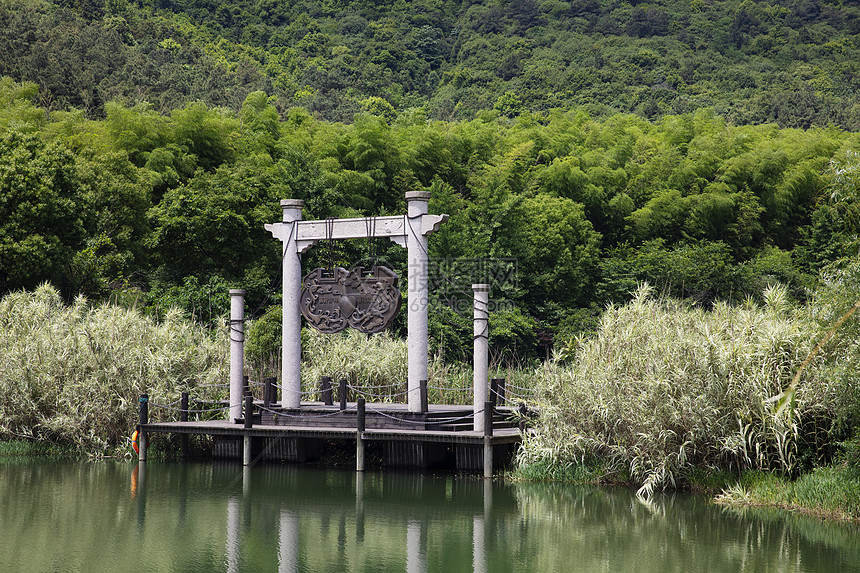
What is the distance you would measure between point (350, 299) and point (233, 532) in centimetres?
459

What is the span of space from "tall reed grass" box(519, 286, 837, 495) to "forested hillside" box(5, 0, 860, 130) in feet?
80.9

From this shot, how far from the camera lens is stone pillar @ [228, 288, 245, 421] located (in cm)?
1387

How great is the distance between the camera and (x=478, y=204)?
27.4 metres

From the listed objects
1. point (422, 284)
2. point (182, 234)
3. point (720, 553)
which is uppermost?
point (182, 234)

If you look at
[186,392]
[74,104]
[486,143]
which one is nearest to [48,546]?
[186,392]

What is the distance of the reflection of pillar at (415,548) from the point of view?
26.8 feet

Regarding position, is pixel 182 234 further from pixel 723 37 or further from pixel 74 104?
pixel 723 37

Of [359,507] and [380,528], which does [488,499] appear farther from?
[380,528]

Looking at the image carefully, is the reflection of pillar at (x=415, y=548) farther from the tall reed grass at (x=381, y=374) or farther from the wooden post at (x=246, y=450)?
the tall reed grass at (x=381, y=374)

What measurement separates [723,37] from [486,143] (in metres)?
22.9

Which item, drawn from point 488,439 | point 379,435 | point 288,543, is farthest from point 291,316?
point 288,543

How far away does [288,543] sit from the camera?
29.8 ft

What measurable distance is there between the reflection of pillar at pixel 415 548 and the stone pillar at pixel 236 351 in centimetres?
473

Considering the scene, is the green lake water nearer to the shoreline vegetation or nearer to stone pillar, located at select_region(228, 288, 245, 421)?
the shoreline vegetation
